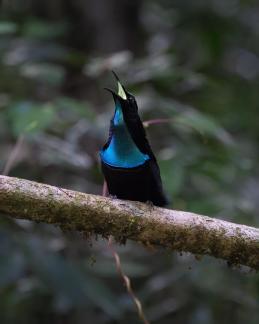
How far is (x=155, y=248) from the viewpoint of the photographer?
3.02 m

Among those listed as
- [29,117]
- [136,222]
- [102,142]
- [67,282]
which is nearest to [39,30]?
[102,142]

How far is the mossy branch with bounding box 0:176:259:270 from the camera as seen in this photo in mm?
2711

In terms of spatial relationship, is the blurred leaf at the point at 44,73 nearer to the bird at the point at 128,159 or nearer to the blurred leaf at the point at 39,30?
the blurred leaf at the point at 39,30

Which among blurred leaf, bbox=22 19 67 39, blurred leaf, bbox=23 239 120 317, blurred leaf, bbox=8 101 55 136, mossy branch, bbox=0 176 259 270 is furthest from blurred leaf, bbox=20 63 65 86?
mossy branch, bbox=0 176 259 270

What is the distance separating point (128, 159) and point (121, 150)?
54 mm

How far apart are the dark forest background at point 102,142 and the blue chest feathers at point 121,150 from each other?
0.69 m

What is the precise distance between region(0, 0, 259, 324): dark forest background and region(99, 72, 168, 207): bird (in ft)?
1.89

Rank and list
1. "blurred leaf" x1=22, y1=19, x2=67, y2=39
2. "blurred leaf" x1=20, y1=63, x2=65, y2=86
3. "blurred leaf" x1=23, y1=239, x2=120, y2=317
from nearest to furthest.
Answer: "blurred leaf" x1=23, y1=239, x2=120, y2=317 → "blurred leaf" x1=20, y1=63, x2=65, y2=86 → "blurred leaf" x1=22, y1=19, x2=67, y2=39

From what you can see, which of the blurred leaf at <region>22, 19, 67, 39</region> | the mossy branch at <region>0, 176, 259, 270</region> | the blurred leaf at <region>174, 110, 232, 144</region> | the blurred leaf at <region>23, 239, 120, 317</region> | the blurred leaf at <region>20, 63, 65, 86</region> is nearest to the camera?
the mossy branch at <region>0, 176, 259, 270</region>

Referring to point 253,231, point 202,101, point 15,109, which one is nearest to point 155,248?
point 253,231

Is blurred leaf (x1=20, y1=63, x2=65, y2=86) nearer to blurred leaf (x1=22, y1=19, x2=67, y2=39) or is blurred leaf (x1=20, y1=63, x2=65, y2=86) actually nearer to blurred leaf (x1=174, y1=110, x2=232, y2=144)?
blurred leaf (x1=22, y1=19, x2=67, y2=39)

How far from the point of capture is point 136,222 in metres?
2.81

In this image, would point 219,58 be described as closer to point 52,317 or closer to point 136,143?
point 52,317

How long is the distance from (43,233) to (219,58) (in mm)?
2615
